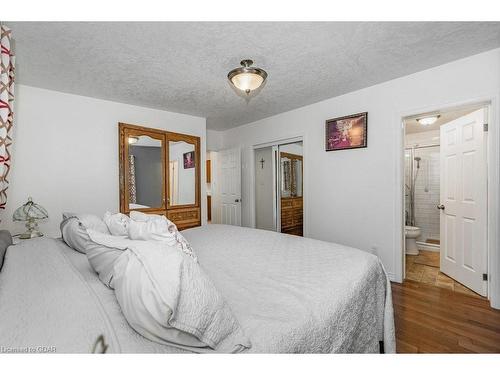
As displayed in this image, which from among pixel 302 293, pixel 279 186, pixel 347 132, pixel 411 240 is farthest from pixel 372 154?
pixel 302 293

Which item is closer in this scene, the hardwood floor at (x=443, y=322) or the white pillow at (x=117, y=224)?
the white pillow at (x=117, y=224)

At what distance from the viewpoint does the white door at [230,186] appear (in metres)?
4.64

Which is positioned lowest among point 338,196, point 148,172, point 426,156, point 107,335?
point 107,335

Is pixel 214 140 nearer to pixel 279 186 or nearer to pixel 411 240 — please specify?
pixel 279 186

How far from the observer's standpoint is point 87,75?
2490 millimetres

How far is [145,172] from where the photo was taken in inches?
137

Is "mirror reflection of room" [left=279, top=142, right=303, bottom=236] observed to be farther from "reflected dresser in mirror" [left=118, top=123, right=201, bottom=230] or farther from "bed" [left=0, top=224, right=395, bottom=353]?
"bed" [left=0, top=224, right=395, bottom=353]

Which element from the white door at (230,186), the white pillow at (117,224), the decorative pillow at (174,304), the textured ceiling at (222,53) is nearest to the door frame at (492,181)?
the textured ceiling at (222,53)

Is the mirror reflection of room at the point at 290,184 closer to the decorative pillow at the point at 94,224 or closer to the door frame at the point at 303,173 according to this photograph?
the door frame at the point at 303,173

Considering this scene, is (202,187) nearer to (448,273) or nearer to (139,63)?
(139,63)

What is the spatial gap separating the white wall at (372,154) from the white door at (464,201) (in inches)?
18.0

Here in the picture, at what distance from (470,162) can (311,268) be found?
2.50m

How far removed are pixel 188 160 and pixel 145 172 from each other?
2.46ft
